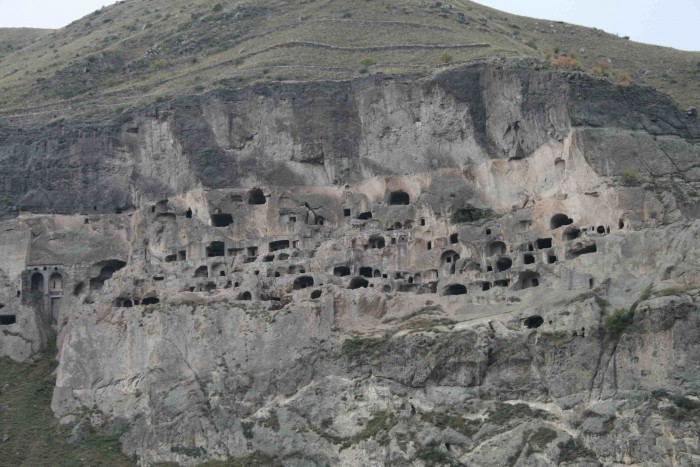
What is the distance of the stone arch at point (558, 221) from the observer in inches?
2386

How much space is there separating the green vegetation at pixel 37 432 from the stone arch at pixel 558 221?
2498 cm

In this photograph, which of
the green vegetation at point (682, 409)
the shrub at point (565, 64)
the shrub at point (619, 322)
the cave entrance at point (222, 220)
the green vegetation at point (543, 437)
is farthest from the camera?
the cave entrance at point (222, 220)

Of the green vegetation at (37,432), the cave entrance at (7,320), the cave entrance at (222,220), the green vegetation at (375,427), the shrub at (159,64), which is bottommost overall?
the green vegetation at (37,432)

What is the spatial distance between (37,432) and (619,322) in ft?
98.6

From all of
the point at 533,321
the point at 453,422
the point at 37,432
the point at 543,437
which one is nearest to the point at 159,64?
the point at 37,432

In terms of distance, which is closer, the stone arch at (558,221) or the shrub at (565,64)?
the stone arch at (558,221)

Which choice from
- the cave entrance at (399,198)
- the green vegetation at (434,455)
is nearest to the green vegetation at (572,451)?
the green vegetation at (434,455)

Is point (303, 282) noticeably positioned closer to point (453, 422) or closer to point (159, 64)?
point (453, 422)

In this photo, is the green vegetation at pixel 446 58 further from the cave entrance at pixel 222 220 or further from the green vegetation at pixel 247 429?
the green vegetation at pixel 247 429

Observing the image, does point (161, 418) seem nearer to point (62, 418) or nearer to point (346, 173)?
point (62, 418)

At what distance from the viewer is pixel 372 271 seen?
62.6m

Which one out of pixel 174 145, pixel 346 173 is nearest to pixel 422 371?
pixel 346 173

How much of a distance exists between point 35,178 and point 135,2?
4429cm

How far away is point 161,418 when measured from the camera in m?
57.1
